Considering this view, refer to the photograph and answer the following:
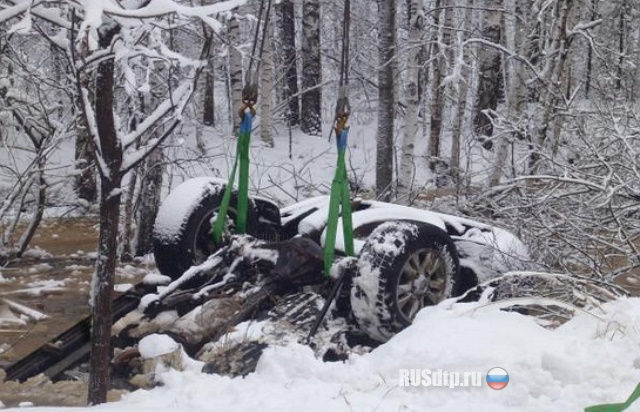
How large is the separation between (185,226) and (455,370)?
2685 millimetres

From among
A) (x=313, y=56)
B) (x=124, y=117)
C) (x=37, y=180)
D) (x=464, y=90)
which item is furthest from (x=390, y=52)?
(x=313, y=56)

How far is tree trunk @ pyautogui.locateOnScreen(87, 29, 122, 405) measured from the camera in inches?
124

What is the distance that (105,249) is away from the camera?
3.17 m

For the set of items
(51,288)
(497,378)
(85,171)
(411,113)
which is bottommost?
(51,288)

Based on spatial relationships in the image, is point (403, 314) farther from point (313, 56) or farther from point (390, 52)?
point (313, 56)

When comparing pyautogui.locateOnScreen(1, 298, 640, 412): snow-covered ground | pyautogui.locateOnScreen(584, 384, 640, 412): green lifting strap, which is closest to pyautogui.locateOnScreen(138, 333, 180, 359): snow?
pyautogui.locateOnScreen(1, 298, 640, 412): snow-covered ground

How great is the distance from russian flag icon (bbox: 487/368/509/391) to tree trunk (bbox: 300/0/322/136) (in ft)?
51.9

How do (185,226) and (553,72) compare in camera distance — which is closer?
(185,226)

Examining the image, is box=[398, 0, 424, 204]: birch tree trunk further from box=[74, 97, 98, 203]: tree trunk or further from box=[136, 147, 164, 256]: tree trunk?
box=[74, 97, 98, 203]: tree trunk

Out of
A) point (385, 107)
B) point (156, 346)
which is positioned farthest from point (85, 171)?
point (156, 346)

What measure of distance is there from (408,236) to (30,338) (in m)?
3.24

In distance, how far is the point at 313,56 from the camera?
18.8 m

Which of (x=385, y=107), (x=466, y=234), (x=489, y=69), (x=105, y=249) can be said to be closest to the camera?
(x=105, y=249)

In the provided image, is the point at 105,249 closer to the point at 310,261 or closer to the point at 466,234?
the point at 310,261
